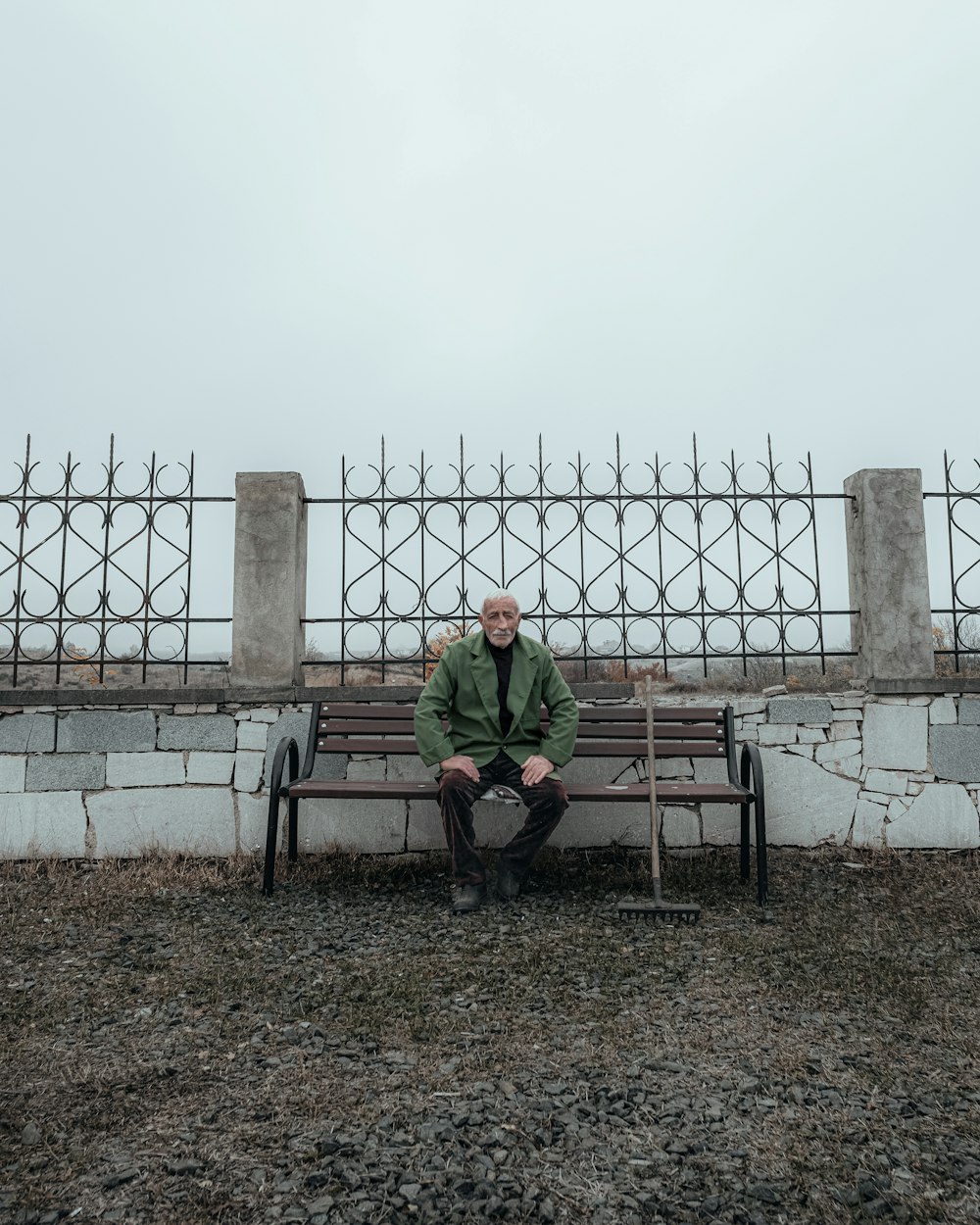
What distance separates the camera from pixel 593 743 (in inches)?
182

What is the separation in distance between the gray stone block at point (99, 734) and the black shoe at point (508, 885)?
2.29 meters

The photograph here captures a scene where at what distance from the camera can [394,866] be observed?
4617mm

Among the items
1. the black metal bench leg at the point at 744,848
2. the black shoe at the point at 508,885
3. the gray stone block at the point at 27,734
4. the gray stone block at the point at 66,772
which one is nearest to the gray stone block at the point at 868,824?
the black metal bench leg at the point at 744,848

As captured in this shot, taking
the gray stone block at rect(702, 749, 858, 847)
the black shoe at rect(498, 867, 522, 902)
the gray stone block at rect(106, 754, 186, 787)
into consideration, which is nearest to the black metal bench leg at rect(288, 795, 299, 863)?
the gray stone block at rect(106, 754, 186, 787)

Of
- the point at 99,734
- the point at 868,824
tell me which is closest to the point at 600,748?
the point at 868,824

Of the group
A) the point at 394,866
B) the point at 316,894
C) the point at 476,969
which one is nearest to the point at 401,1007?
the point at 476,969

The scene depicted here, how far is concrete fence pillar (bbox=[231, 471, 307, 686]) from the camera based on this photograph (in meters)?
4.96

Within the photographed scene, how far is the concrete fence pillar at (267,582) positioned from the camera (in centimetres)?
496

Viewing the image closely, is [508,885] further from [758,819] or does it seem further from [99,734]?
[99,734]

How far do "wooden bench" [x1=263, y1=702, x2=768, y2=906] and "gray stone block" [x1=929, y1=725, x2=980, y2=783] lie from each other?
1250mm

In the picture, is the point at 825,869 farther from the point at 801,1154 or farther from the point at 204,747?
the point at 204,747

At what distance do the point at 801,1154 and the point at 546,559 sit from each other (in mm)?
3548

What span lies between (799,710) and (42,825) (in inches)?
177

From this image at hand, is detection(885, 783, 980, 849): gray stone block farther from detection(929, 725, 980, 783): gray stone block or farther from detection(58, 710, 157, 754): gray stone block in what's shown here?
detection(58, 710, 157, 754): gray stone block
